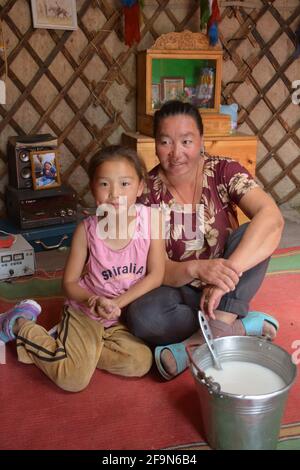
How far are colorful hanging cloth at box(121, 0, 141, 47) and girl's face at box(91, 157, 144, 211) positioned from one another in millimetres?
1577

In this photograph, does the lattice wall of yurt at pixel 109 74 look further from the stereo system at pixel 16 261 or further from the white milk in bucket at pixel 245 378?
the white milk in bucket at pixel 245 378

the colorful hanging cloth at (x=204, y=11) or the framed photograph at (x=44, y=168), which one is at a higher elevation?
the colorful hanging cloth at (x=204, y=11)

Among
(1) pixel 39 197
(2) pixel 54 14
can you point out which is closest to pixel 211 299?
(1) pixel 39 197

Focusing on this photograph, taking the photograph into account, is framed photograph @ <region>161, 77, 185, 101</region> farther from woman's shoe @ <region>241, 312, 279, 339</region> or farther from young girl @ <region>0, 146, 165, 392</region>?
woman's shoe @ <region>241, 312, 279, 339</region>

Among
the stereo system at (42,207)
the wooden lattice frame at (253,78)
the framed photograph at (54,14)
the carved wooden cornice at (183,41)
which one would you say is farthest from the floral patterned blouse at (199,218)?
the wooden lattice frame at (253,78)

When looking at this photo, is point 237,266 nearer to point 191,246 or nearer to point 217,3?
point 191,246

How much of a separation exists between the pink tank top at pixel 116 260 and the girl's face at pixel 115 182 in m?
0.09

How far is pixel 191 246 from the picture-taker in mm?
1429

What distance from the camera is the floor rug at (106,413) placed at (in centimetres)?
109

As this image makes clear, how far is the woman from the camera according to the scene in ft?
4.11

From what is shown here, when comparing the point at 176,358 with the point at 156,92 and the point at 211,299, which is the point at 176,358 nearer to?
the point at 211,299

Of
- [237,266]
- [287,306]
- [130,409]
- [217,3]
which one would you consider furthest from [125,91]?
[130,409]

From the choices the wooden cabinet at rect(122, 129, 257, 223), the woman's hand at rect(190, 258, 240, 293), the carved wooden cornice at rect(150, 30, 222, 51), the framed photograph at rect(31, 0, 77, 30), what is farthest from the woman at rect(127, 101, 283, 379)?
the framed photograph at rect(31, 0, 77, 30)
